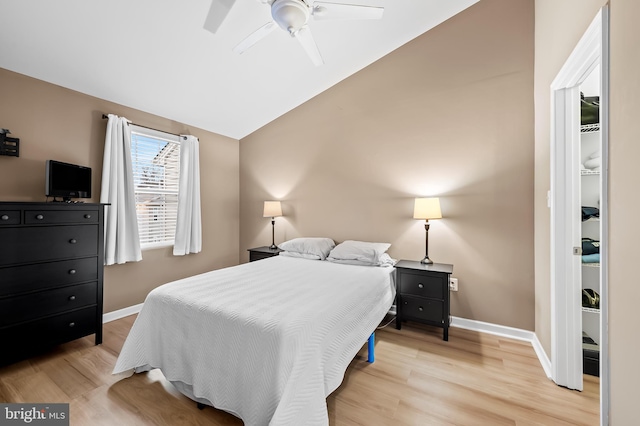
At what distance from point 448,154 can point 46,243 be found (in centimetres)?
362

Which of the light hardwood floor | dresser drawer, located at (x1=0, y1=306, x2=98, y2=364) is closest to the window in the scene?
dresser drawer, located at (x1=0, y1=306, x2=98, y2=364)

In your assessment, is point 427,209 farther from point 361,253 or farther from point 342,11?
point 342,11

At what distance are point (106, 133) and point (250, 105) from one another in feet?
5.28

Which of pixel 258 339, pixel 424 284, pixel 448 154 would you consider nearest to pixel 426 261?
pixel 424 284

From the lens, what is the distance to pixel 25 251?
6.43 ft

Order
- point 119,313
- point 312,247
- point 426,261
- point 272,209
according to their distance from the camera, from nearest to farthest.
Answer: point 426,261 < point 119,313 < point 312,247 < point 272,209

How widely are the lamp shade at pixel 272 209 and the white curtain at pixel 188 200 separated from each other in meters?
0.91

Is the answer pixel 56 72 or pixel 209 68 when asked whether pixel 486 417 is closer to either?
pixel 209 68

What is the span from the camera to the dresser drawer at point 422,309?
2.44 meters

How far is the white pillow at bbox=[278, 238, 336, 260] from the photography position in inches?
121

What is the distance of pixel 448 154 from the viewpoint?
276 cm

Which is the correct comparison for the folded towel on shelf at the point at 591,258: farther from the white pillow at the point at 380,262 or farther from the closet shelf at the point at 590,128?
the white pillow at the point at 380,262

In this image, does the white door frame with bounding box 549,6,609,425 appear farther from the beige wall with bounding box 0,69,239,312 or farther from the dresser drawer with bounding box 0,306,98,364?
the beige wall with bounding box 0,69,239,312

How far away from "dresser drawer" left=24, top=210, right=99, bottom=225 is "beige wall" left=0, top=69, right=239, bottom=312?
516mm
